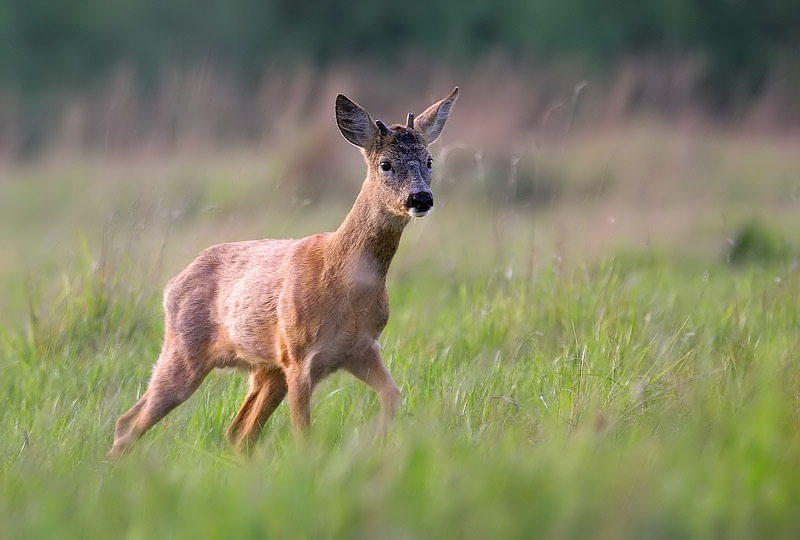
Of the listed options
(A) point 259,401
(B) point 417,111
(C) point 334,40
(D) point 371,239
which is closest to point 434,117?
(D) point 371,239

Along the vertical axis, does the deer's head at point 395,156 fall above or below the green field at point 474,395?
above

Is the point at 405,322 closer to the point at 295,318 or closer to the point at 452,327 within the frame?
the point at 452,327

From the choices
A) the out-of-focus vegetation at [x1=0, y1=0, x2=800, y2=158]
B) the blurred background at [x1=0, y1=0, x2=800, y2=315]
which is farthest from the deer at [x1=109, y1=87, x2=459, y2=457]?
the out-of-focus vegetation at [x1=0, y1=0, x2=800, y2=158]

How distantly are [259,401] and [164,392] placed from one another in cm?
42

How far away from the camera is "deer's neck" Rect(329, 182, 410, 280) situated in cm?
522

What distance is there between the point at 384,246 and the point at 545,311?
1400 mm

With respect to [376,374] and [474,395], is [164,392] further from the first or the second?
[474,395]

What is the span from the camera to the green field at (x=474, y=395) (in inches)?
126

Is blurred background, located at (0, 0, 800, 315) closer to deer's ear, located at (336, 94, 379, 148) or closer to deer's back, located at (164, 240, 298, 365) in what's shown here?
deer's back, located at (164, 240, 298, 365)

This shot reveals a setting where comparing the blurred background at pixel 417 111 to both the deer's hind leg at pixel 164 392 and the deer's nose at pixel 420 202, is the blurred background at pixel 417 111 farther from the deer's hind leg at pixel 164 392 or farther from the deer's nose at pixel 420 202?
the deer's nose at pixel 420 202

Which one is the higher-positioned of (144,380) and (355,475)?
(355,475)

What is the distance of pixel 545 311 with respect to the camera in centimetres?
635

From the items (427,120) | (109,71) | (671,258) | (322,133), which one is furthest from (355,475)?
(109,71)

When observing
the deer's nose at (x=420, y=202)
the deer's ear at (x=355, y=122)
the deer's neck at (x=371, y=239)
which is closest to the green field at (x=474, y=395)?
the deer's neck at (x=371, y=239)
